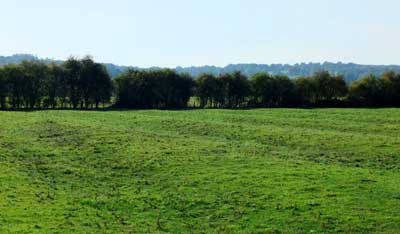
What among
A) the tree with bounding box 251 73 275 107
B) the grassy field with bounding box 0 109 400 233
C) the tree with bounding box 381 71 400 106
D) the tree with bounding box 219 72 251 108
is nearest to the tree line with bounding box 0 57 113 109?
the tree with bounding box 219 72 251 108

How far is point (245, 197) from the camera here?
27609 mm

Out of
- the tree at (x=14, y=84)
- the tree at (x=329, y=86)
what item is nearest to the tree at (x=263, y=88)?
the tree at (x=329, y=86)

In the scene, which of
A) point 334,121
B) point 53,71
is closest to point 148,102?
point 53,71

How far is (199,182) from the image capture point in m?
31.2

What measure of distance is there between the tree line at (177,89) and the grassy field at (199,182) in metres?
58.8

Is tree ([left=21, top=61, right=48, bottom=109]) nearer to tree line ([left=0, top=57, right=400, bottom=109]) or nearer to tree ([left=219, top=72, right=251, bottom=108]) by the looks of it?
tree line ([left=0, top=57, right=400, bottom=109])

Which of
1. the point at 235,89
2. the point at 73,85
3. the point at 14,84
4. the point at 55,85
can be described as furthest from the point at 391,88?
the point at 14,84

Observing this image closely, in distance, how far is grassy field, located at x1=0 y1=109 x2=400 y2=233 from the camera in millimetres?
23391

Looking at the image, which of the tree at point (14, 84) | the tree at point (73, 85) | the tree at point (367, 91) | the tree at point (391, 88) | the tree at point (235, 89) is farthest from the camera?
the tree at point (235, 89)

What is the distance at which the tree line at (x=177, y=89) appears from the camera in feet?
365

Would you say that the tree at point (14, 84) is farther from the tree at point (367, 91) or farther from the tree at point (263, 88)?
the tree at point (367, 91)

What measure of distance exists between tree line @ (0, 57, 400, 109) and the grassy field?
58813 mm

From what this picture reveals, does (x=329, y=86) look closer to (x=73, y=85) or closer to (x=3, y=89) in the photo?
(x=73, y=85)

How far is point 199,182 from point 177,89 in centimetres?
8736
